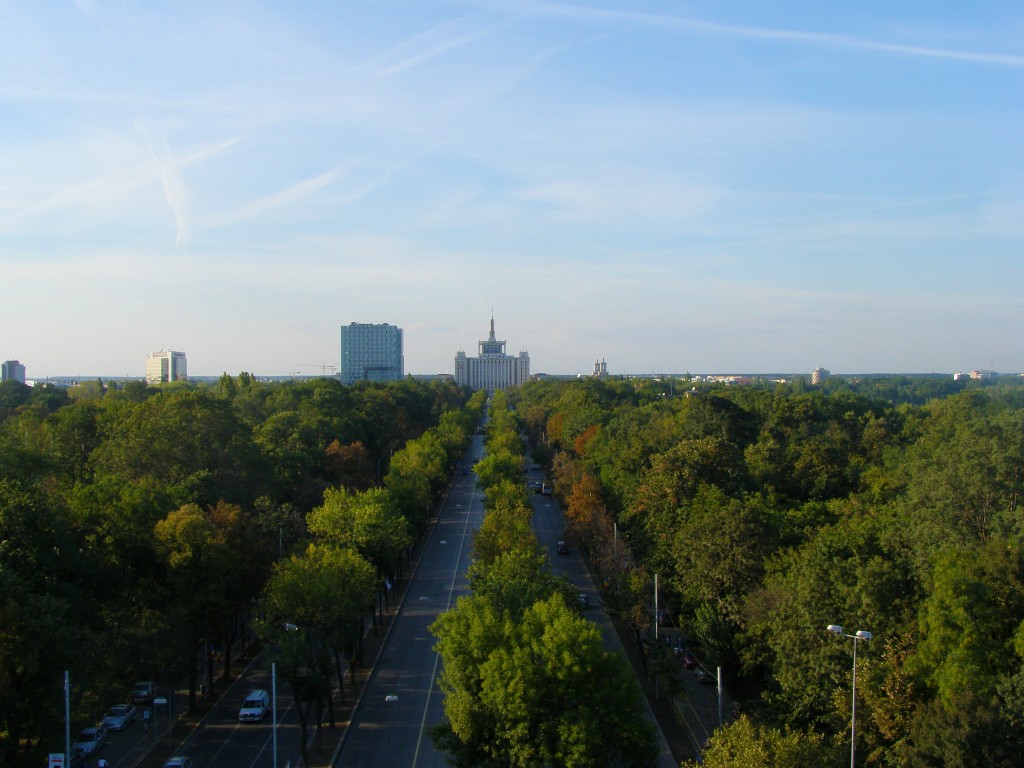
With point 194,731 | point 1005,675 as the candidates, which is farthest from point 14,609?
point 1005,675

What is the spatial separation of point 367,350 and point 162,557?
170 m

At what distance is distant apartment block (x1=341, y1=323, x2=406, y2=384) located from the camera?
18838 centimetres

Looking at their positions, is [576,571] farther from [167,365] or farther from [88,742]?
[167,365]

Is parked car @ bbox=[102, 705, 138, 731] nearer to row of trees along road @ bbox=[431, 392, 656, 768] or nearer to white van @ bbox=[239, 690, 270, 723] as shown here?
white van @ bbox=[239, 690, 270, 723]

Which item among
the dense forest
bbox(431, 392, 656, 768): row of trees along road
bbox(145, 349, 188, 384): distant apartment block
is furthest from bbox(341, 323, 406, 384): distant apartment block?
bbox(431, 392, 656, 768): row of trees along road

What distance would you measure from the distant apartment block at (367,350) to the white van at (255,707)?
167 meters

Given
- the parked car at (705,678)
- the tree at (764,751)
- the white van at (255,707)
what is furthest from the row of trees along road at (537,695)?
the parked car at (705,678)

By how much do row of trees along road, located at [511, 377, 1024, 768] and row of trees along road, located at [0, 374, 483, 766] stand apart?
8.73 m

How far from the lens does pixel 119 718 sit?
2083 cm

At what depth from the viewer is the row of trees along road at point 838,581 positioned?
45.8ft

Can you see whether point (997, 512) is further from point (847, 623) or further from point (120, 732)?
point (120, 732)

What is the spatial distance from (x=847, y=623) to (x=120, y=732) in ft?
57.5

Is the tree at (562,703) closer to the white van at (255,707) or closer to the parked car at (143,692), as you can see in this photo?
the white van at (255,707)

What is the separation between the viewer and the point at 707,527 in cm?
2345
